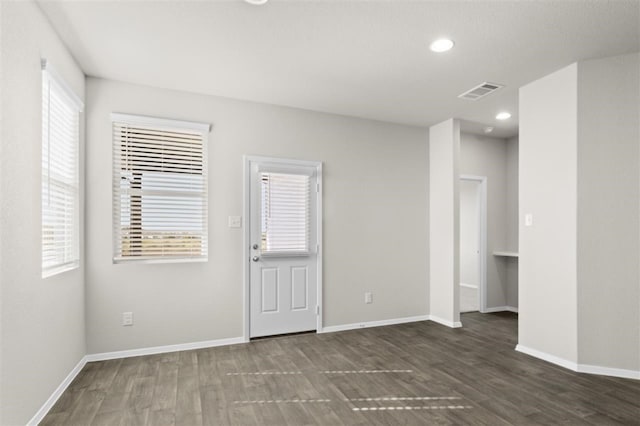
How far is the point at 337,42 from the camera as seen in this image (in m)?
2.85

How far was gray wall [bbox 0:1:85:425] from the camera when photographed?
1974 millimetres

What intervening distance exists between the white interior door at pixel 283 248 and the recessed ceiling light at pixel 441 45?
6.68ft

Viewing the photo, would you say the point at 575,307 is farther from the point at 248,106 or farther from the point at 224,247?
the point at 248,106

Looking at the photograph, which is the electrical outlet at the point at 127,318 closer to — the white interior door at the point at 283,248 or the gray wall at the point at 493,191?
the white interior door at the point at 283,248

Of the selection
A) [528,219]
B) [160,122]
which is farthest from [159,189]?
[528,219]

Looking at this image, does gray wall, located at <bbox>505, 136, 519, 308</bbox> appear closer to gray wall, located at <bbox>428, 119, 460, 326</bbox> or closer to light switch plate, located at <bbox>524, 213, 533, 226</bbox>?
gray wall, located at <bbox>428, 119, 460, 326</bbox>

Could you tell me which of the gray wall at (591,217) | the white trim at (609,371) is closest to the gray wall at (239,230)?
the gray wall at (591,217)

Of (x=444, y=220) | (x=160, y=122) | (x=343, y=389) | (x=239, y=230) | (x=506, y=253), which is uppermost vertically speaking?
(x=160, y=122)

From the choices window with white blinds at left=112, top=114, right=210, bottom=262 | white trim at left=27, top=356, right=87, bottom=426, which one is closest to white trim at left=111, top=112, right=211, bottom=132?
window with white blinds at left=112, top=114, right=210, bottom=262

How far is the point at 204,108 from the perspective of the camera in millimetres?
3947

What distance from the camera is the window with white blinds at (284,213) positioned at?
4.24 metres

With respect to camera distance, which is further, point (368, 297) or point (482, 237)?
point (482, 237)

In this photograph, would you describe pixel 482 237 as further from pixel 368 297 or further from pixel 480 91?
pixel 480 91

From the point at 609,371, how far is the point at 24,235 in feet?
15.2
